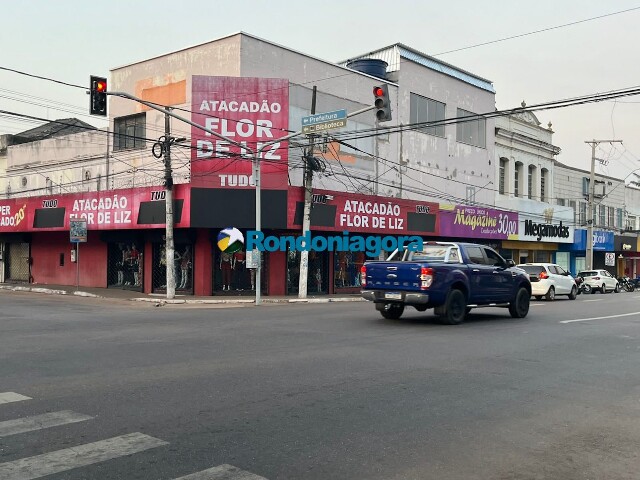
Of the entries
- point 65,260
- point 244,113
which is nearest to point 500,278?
point 244,113

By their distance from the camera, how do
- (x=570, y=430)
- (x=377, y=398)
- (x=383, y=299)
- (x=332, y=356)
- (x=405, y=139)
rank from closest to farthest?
(x=570, y=430)
(x=377, y=398)
(x=332, y=356)
(x=383, y=299)
(x=405, y=139)

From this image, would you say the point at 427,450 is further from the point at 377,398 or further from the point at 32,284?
the point at 32,284

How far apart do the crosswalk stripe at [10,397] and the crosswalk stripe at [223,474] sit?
3196mm

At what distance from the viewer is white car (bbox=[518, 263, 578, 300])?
2688 centimetres

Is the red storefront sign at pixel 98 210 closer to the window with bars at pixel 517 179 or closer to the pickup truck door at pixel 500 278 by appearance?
the pickup truck door at pixel 500 278

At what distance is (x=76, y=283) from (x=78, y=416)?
1124 inches

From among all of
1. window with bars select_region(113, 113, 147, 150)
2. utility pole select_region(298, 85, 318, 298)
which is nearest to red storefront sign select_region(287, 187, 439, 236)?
utility pole select_region(298, 85, 318, 298)

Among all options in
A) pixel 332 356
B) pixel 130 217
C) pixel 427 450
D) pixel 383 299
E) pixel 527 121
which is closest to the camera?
pixel 427 450

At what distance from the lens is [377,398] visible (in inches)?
280

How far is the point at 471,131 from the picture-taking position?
1617 inches

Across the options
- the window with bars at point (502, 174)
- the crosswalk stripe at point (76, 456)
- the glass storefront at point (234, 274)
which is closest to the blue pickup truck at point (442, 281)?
the crosswalk stripe at point (76, 456)

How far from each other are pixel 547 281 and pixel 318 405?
22438mm

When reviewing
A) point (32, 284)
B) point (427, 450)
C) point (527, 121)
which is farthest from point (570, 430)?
point (527, 121)

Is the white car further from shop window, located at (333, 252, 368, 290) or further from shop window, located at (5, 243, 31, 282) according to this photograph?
shop window, located at (5, 243, 31, 282)
